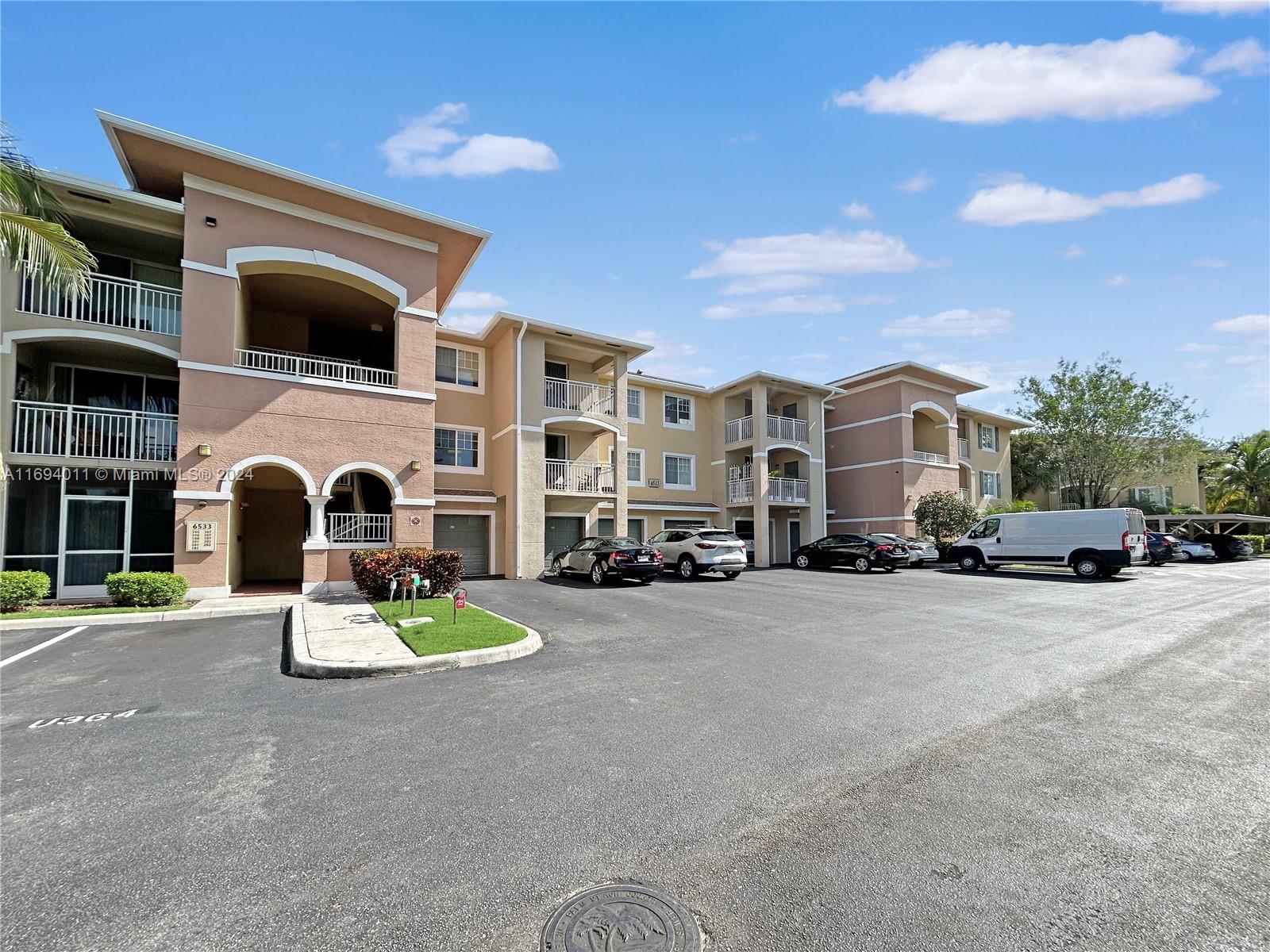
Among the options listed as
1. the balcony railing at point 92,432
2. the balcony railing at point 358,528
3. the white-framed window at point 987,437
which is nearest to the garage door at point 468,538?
the balcony railing at point 358,528

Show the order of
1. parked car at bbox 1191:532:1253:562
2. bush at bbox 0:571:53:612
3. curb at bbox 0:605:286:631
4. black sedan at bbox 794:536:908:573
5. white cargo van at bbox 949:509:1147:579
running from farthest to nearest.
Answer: parked car at bbox 1191:532:1253:562
black sedan at bbox 794:536:908:573
white cargo van at bbox 949:509:1147:579
bush at bbox 0:571:53:612
curb at bbox 0:605:286:631

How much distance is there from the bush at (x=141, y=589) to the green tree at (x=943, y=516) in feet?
92.1

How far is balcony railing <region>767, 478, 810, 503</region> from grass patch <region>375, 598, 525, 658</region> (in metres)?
17.3

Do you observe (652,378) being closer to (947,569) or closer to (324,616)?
(947,569)

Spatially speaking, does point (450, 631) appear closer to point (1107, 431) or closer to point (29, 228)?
point (29, 228)

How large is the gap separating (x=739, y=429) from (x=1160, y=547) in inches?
808

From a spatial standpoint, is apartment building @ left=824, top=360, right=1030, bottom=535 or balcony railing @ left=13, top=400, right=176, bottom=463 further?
apartment building @ left=824, top=360, right=1030, bottom=535

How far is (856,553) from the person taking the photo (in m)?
23.3

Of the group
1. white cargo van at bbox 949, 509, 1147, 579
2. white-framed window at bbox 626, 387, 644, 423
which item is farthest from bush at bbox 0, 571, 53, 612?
white cargo van at bbox 949, 509, 1147, 579

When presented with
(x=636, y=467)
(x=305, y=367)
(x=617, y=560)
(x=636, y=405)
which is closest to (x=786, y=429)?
(x=636, y=405)

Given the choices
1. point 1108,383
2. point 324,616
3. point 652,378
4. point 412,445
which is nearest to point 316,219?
point 412,445

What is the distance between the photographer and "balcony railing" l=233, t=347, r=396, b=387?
15.1 metres

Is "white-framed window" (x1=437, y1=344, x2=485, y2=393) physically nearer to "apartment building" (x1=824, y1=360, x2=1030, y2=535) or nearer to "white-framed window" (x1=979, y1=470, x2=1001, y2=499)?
"apartment building" (x1=824, y1=360, x2=1030, y2=535)

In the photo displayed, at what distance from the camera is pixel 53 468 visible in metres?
13.9
